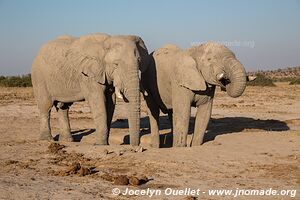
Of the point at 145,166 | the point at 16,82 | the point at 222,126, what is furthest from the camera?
the point at 16,82

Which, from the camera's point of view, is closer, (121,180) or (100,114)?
(121,180)

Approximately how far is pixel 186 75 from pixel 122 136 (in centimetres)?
414

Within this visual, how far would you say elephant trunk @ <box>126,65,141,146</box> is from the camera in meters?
10.6

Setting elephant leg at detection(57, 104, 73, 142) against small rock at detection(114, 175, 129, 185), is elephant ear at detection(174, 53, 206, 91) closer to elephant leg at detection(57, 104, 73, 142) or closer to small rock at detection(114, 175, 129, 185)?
small rock at detection(114, 175, 129, 185)

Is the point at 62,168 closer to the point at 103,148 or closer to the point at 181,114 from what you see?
the point at 103,148

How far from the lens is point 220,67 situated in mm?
10555

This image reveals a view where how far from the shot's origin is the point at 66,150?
1093cm

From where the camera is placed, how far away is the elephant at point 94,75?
35.2ft

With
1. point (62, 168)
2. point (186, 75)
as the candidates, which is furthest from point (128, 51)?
point (62, 168)

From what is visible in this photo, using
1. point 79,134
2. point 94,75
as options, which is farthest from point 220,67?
point 79,134

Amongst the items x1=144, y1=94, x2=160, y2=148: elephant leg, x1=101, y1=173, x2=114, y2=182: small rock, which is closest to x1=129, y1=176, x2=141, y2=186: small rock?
x1=101, y1=173, x2=114, y2=182: small rock

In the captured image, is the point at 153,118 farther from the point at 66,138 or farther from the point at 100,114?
the point at 66,138

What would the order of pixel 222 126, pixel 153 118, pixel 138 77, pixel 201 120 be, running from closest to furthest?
pixel 138 77 < pixel 201 120 < pixel 153 118 < pixel 222 126

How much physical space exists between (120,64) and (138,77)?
54cm
